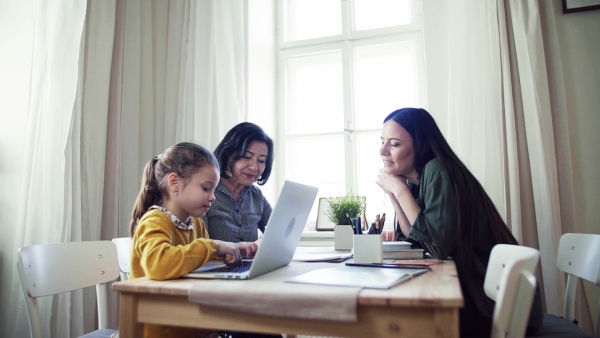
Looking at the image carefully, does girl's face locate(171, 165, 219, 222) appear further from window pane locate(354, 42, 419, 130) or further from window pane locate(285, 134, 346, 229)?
window pane locate(354, 42, 419, 130)

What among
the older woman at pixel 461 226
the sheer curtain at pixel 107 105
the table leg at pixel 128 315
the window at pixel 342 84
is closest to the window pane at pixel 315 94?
the window at pixel 342 84

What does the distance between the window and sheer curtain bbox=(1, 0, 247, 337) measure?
0.48 metres

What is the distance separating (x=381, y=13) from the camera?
9.54 ft

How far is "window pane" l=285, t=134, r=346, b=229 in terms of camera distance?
9.43 ft

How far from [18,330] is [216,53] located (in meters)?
1.75

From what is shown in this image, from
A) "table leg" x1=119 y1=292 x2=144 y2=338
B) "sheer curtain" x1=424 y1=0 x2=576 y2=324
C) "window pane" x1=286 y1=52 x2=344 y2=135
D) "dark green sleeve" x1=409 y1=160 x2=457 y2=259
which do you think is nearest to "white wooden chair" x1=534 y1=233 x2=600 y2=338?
"dark green sleeve" x1=409 y1=160 x2=457 y2=259

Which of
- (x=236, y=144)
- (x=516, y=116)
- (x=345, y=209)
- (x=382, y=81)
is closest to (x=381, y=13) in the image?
(x=382, y=81)

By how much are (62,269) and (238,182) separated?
28.5 inches

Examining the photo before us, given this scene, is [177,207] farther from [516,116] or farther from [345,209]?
[516,116]

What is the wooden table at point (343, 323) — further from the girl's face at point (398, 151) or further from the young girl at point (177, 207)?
the girl's face at point (398, 151)

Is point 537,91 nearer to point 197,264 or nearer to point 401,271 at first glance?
point 401,271

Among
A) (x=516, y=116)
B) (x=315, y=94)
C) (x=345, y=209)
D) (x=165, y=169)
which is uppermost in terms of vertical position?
(x=315, y=94)

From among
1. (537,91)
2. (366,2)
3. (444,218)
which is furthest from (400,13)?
(444,218)

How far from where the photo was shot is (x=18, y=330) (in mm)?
1955
